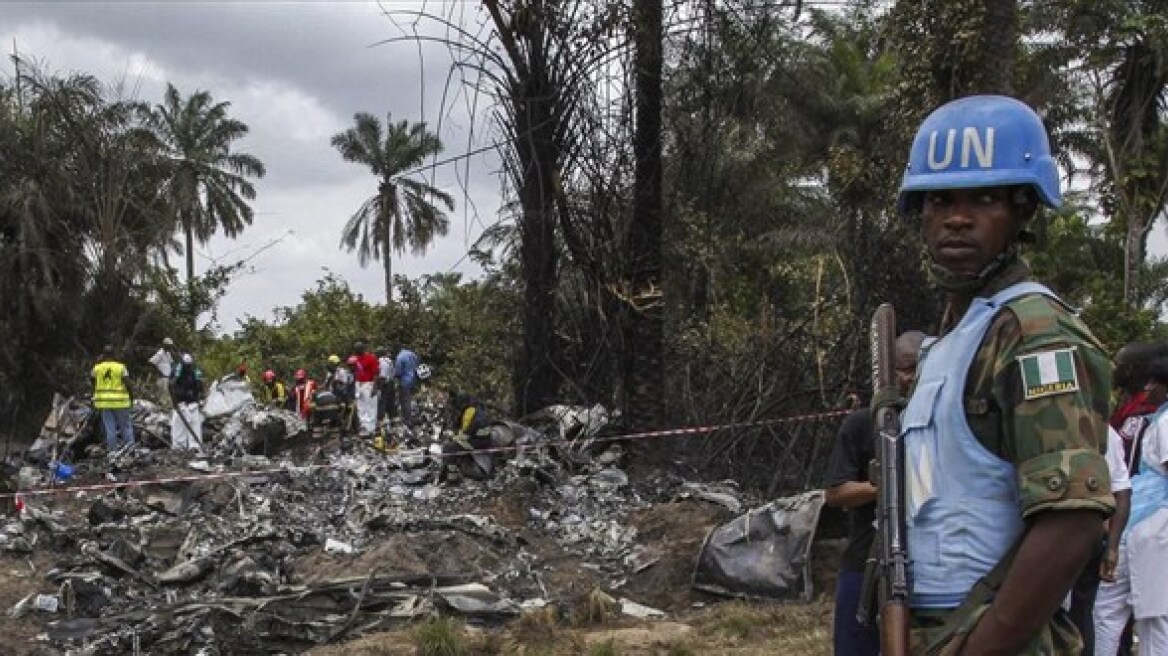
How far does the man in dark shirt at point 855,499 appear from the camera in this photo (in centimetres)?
352

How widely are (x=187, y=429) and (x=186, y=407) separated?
41 cm

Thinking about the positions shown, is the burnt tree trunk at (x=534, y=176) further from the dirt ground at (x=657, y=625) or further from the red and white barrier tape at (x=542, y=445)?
the dirt ground at (x=657, y=625)

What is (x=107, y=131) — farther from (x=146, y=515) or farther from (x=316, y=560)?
(x=316, y=560)

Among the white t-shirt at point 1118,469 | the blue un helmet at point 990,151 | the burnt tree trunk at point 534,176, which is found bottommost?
the white t-shirt at point 1118,469

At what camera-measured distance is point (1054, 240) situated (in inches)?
830

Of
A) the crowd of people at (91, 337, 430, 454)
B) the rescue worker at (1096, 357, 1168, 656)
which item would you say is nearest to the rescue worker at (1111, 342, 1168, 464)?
A: the rescue worker at (1096, 357, 1168, 656)

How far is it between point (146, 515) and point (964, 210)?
9.62 metres

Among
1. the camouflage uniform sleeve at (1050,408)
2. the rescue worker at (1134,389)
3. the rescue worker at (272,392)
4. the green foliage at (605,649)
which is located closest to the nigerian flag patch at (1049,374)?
the camouflage uniform sleeve at (1050,408)

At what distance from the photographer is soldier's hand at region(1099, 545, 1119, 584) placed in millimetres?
3922

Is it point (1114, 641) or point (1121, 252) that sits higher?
point (1121, 252)

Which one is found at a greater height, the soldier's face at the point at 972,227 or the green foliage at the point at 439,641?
the soldier's face at the point at 972,227

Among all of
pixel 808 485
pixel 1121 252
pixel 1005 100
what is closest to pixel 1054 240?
pixel 1121 252

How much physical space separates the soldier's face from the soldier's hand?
2647 mm

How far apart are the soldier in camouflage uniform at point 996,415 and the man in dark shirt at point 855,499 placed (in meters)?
1.83
